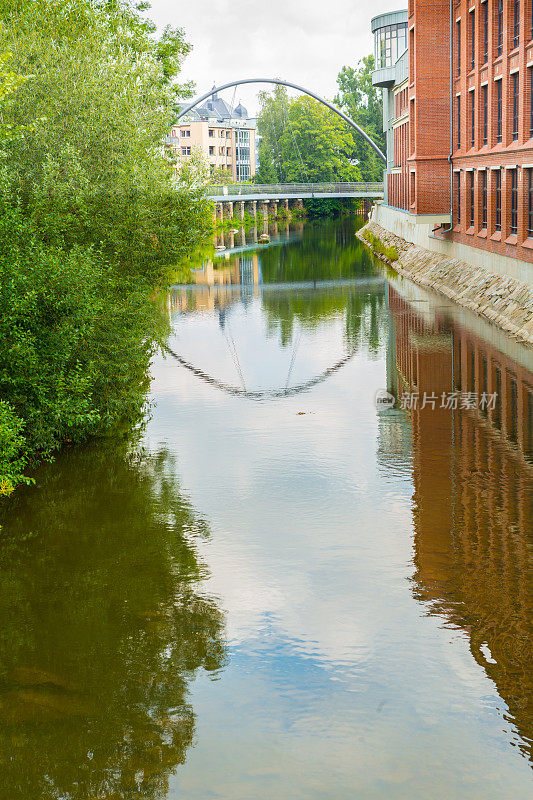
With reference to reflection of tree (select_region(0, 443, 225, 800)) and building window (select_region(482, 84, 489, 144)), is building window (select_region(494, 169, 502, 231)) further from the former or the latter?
reflection of tree (select_region(0, 443, 225, 800))

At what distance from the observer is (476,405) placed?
22250mm

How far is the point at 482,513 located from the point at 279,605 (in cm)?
457

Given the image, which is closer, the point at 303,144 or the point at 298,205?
the point at 303,144

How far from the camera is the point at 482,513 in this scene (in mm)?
15047

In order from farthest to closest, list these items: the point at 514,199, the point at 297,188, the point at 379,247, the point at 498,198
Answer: the point at 297,188, the point at 379,247, the point at 498,198, the point at 514,199

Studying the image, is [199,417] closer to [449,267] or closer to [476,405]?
[476,405]

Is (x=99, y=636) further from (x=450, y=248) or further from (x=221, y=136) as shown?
(x=221, y=136)

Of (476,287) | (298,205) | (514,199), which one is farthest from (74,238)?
(298,205)

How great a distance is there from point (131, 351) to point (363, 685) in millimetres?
10530

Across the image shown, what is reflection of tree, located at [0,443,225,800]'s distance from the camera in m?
8.88

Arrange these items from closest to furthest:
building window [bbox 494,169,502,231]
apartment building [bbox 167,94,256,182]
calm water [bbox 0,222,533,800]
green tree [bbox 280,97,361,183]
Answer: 1. calm water [bbox 0,222,533,800]
2. building window [bbox 494,169,502,231]
3. green tree [bbox 280,97,361,183]
4. apartment building [bbox 167,94,256,182]

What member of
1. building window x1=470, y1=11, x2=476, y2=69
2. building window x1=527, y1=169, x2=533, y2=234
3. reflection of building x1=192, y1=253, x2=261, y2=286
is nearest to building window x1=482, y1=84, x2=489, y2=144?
building window x1=470, y1=11, x2=476, y2=69

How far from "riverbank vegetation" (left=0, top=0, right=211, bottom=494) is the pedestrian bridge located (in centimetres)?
8397

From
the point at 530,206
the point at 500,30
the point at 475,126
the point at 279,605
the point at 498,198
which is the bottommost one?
the point at 279,605
